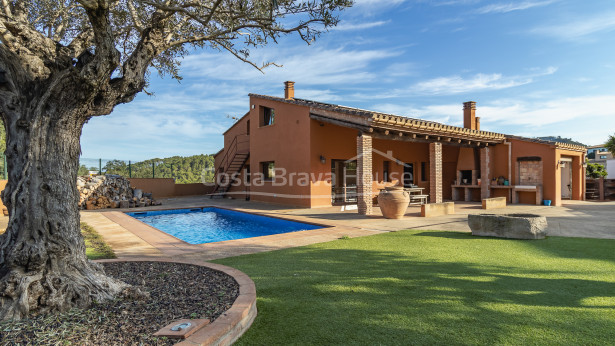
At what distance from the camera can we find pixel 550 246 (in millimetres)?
5973

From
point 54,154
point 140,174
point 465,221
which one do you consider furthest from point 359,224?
point 140,174

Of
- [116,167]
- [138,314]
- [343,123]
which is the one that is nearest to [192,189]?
[116,167]

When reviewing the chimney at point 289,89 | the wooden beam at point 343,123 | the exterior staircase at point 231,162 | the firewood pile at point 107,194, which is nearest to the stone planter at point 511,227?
the wooden beam at point 343,123

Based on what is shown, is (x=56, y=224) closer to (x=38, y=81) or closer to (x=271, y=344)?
(x=38, y=81)

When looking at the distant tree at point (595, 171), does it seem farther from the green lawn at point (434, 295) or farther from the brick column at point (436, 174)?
the green lawn at point (434, 295)

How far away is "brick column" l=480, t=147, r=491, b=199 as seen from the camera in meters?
15.5

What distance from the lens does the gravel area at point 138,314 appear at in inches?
94.3

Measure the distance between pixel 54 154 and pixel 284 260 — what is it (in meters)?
3.30

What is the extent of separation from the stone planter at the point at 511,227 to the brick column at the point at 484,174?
9318 mm

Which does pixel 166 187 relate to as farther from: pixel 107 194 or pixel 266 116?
pixel 266 116

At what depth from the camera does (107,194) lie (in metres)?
15.4

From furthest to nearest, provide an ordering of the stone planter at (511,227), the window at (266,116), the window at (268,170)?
the window at (266,116)
the window at (268,170)
the stone planter at (511,227)

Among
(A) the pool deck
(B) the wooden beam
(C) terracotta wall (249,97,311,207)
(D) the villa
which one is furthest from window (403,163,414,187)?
(B) the wooden beam

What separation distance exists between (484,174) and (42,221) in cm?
1676
